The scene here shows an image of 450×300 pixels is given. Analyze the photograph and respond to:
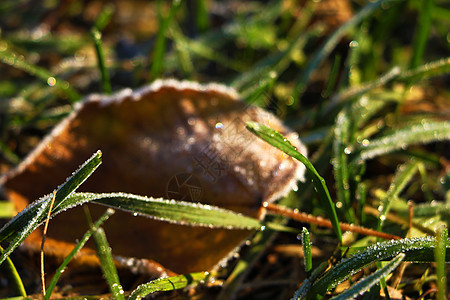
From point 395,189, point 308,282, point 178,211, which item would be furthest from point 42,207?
point 395,189

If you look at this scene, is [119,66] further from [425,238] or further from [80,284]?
[425,238]

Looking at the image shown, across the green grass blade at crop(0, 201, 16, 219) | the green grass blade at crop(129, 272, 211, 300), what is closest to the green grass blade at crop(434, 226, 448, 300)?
the green grass blade at crop(129, 272, 211, 300)

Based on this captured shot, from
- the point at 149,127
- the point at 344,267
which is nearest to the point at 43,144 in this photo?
the point at 149,127

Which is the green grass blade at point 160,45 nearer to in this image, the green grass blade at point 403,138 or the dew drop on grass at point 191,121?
the dew drop on grass at point 191,121

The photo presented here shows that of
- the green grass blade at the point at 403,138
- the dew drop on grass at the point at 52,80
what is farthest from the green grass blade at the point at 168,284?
the dew drop on grass at the point at 52,80

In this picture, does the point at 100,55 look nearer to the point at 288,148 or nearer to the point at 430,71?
the point at 288,148

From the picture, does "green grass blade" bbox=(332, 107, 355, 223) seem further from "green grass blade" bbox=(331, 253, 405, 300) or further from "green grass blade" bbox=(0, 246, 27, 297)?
"green grass blade" bbox=(0, 246, 27, 297)
